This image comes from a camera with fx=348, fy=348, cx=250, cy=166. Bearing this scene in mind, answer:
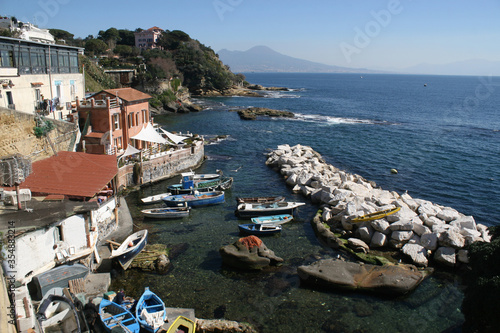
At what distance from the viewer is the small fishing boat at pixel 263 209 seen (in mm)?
26688

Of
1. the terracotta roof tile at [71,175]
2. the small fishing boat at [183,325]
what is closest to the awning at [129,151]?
the terracotta roof tile at [71,175]

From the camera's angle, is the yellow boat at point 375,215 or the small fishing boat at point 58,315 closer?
the small fishing boat at point 58,315

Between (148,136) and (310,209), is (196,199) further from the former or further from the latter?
(148,136)

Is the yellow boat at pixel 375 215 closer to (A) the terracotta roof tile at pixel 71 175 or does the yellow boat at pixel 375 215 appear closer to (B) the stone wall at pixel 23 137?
(A) the terracotta roof tile at pixel 71 175

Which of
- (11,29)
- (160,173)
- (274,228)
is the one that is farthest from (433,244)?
(11,29)

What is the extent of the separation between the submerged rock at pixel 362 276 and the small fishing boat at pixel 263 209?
805cm

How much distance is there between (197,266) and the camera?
1984 cm

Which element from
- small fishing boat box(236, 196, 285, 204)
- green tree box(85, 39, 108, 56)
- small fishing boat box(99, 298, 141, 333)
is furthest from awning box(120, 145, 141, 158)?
green tree box(85, 39, 108, 56)

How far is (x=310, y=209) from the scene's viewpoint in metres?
28.7

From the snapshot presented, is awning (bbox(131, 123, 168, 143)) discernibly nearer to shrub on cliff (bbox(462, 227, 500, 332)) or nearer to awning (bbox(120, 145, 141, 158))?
awning (bbox(120, 145, 141, 158))

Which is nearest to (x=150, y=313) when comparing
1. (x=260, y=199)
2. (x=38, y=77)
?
(x=260, y=199)

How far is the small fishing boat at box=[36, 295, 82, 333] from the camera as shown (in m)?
12.5

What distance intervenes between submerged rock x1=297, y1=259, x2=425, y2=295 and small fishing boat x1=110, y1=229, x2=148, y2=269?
9069 millimetres

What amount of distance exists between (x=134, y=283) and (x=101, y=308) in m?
4.04
